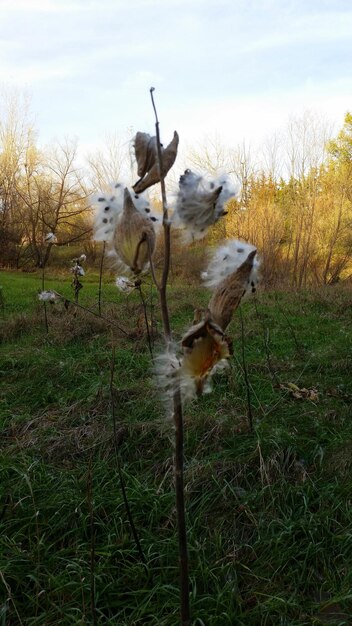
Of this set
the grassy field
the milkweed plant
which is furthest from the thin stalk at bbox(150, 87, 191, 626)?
the grassy field

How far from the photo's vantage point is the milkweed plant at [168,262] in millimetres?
948

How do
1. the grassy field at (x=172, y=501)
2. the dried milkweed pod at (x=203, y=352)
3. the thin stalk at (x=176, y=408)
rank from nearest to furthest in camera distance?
the dried milkweed pod at (x=203, y=352) < the thin stalk at (x=176, y=408) < the grassy field at (x=172, y=501)

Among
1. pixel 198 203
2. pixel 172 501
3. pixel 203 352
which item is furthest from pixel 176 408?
pixel 172 501

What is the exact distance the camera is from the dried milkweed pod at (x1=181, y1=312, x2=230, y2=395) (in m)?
0.92

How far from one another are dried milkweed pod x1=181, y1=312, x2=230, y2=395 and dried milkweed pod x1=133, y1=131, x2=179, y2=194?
13.8 inches

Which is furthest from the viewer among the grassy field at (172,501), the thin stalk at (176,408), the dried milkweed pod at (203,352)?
the grassy field at (172,501)

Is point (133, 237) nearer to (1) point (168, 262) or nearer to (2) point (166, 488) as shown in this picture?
(1) point (168, 262)

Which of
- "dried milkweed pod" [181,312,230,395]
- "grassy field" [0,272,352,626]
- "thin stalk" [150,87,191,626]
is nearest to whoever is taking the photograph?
"dried milkweed pod" [181,312,230,395]

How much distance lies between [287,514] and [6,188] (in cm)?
2881

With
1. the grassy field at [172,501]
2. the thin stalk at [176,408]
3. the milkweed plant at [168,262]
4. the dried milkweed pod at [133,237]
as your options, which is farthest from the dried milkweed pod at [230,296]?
the grassy field at [172,501]

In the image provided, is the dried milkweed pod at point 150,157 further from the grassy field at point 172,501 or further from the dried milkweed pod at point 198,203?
the grassy field at point 172,501

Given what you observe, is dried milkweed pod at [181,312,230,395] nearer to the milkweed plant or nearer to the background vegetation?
the milkweed plant

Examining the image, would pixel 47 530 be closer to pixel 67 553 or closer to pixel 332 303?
pixel 67 553

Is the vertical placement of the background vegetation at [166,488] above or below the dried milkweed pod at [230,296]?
below
